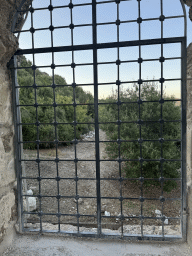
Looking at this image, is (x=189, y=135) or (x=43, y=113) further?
(x=43, y=113)

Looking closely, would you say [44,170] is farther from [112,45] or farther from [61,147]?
[112,45]

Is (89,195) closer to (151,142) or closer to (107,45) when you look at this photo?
(151,142)

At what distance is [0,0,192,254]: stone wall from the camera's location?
5.37 feet

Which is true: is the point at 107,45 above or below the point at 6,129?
above

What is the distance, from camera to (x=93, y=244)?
181 cm

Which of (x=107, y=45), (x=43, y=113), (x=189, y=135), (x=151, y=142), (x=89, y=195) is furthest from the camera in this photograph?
(x=43, y=113)

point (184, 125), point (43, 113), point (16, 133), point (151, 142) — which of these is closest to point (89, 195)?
point (151, 142)

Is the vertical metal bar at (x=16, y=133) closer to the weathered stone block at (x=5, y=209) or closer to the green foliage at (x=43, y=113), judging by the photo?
the weathered stone block at (x=5, y=209)

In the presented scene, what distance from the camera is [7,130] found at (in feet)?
5.92

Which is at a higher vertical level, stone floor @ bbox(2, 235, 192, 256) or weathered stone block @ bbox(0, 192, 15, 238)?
weathered stone block @ bbox(0, 192, 15, 238)

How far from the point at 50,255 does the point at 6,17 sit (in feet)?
6.14

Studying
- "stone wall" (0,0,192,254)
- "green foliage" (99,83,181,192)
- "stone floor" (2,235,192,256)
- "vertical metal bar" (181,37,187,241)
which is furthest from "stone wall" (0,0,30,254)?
"green foliage" (99,83,181,192)

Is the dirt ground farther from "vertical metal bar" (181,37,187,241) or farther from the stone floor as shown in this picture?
"vertical metal bar" (181,37,187,241)

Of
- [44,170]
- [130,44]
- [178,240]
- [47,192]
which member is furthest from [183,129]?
[44,170]
